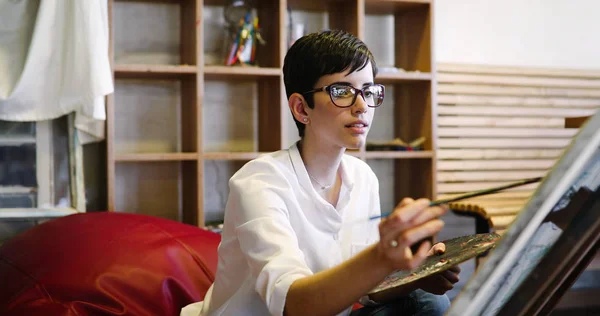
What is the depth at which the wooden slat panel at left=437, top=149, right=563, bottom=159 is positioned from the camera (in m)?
3.52

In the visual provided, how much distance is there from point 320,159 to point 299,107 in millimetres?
124

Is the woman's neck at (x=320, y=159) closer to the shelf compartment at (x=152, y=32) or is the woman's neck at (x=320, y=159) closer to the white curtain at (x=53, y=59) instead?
the white curtain at (x=53, y=59)

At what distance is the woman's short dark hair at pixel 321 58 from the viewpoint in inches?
54.2

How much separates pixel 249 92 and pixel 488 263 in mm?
2774

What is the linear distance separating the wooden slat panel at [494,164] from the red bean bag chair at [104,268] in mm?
1607

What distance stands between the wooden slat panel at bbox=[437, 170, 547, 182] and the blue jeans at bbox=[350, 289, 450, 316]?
6.91 feet

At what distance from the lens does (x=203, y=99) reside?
329 centimetres

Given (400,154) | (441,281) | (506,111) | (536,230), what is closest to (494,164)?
(506,111)

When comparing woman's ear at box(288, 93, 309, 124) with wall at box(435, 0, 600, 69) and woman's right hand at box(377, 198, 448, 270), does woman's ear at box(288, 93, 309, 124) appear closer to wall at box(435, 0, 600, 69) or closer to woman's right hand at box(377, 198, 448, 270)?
woman's right hand at box(377, 198, 448, 270)

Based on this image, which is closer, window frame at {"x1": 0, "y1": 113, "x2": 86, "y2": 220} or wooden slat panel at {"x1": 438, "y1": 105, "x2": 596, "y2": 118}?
window frame at {"x1": 0, "y1": 113, "x2": 86, "y2": 220}

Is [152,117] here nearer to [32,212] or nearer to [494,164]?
[32,212]

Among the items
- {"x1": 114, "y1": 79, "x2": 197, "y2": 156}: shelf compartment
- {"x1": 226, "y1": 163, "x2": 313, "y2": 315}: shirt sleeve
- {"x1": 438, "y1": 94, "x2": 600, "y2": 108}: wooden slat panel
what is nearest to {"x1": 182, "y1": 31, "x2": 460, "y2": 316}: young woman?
{"x1": 226, "y1": 163, "x2": 313, "y2": 315}: shirt sleeve

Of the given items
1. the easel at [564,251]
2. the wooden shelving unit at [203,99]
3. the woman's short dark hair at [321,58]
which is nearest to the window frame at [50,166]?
the wooden shelving unit at [203,99]

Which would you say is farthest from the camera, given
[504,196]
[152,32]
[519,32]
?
[519,32]
